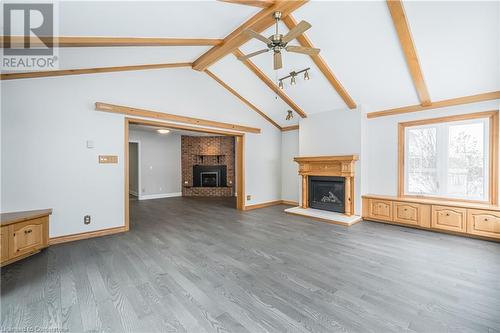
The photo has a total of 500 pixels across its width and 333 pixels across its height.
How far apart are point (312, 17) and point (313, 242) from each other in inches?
137

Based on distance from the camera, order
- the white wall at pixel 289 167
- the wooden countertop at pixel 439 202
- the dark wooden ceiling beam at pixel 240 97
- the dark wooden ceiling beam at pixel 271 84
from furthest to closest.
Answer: the white wall at pixel 289 167
the dark wooden ceiling beam at pixel 240 97
the dark wooden ceiling beam at pixel 271 84
the wooden countertop at pixel 439 202

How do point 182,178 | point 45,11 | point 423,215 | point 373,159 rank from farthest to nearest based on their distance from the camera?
point 182,178 → point 373,159 → point 423,215 → point 45,11

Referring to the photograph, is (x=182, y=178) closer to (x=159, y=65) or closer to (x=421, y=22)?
(x=159, y=65)

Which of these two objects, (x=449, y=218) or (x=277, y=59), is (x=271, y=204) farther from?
(x=277, y=59)

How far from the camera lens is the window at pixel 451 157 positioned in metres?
3.77

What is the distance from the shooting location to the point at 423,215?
13.4 feet

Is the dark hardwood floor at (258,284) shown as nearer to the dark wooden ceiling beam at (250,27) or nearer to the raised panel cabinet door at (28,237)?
the raised panel cabinet door at (28,237)

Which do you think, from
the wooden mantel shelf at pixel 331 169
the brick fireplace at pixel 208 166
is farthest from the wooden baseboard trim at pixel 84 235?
the brick fireplace at pixel 208 166

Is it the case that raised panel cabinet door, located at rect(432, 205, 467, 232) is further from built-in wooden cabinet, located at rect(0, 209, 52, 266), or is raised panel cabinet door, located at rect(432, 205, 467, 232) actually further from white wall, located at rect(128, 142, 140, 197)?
white wall, located at rect(128, 142, 140, 197)

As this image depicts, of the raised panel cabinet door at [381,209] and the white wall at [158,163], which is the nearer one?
the raised panel cabinet door at [381,209]

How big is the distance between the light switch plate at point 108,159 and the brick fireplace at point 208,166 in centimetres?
486

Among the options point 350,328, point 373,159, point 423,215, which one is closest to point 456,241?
point 423,215

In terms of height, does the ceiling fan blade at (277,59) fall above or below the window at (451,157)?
above

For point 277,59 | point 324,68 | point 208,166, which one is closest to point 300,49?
point 277,59
